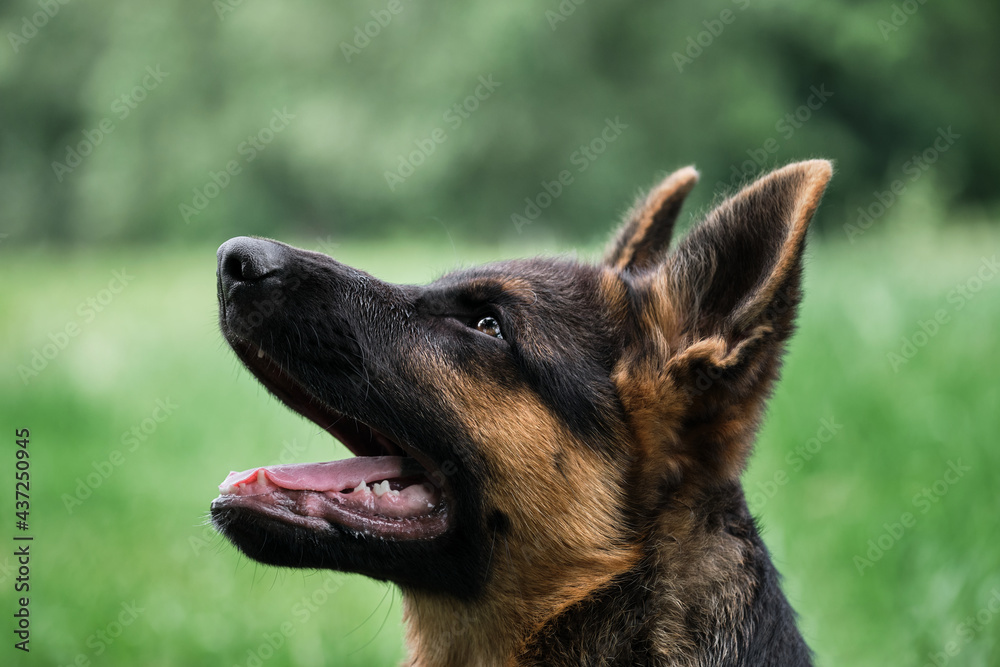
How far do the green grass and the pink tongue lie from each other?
993 mm

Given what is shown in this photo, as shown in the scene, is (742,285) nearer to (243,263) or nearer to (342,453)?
(243,263)

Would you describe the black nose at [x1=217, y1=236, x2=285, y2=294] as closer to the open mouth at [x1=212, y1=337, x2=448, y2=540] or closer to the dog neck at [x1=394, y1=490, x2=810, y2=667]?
the open mouth at [x1=212, y1=337, x2=448, y2=540]

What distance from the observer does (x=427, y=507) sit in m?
3.45

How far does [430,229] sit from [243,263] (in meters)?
20.7

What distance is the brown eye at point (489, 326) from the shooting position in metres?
3.66

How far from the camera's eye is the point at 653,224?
455 cm

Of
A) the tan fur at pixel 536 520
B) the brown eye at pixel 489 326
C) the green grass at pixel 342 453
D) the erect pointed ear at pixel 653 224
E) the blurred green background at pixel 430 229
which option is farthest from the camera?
the blurred green background at pixel 430 229

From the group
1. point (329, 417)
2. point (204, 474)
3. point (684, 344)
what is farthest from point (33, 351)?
point (684, 344)

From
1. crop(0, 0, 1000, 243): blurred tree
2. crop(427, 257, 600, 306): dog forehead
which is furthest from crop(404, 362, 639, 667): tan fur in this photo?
crop(0, 0, 1000, 243): blurred tree

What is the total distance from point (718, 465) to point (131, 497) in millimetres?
5564

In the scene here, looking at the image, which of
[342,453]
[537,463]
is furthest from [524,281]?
[342,453]

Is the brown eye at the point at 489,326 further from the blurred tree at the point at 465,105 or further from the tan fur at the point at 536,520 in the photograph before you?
the blurred tree at the point at 465,105

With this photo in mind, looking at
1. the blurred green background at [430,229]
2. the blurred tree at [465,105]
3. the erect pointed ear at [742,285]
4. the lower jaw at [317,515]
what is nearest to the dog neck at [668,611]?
the lower jaw at [317,515]

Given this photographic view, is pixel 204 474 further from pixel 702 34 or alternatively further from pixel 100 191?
pixel 100 191
